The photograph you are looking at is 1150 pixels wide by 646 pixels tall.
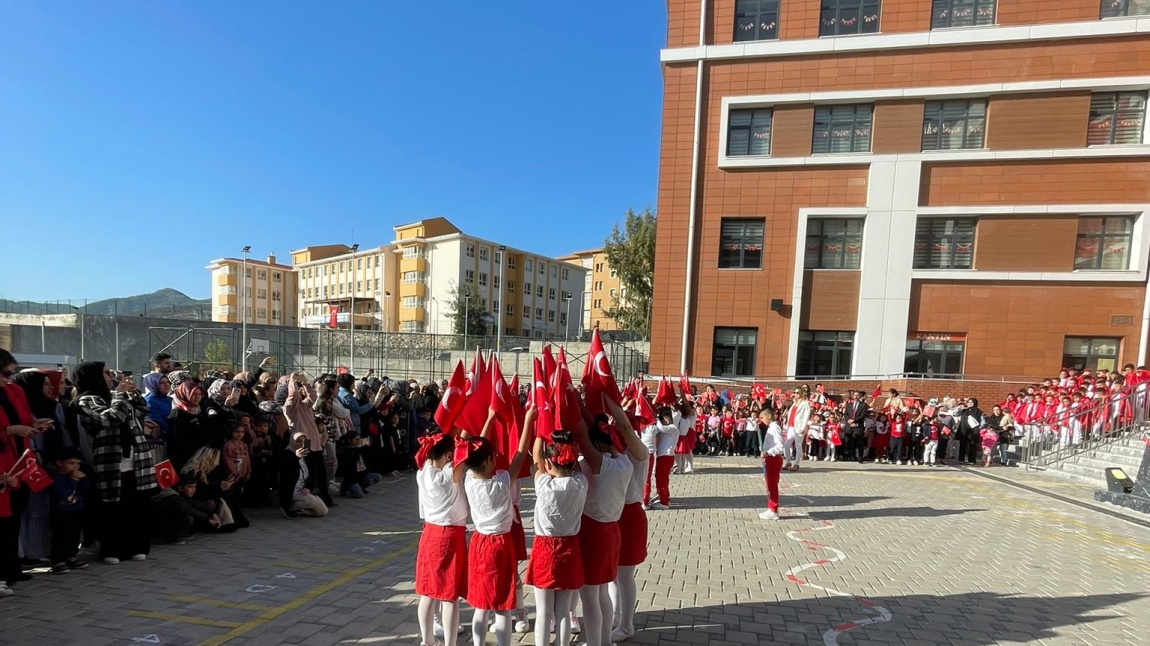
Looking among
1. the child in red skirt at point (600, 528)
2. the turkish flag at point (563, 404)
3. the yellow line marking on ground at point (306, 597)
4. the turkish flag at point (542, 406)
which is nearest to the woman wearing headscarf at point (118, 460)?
the yellow line marking on ground at point (306, 597)

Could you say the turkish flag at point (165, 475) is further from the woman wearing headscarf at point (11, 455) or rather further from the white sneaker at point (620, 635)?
the white sneaker at point (620, 635)

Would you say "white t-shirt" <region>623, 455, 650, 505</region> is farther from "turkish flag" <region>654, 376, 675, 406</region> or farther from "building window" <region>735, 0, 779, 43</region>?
"building window" <region>735, 0, 779, 43</region>

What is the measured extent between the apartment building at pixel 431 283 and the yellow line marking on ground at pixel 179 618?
1919 inches

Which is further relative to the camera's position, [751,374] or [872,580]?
[751,374]

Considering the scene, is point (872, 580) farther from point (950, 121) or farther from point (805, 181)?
point (950, 121)

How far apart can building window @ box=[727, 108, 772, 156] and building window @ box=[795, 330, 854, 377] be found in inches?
304

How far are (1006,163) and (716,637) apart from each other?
23.2 meters

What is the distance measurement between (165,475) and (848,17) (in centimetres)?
2536

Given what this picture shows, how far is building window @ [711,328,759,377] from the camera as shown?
22.4 m

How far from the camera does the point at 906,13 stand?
20.5 metres

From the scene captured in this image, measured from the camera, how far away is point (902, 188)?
20797mm

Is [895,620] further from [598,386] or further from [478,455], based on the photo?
[478,455]

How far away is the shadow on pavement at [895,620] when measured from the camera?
456 cm

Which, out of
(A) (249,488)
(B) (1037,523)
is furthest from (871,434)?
(A) (249,488)
